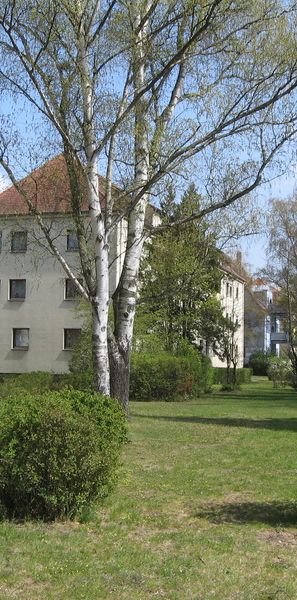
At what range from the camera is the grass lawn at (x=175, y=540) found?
4.80 meters

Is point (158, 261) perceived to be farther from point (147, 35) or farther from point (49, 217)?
point (147, 35)

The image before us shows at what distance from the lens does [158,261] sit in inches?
1019

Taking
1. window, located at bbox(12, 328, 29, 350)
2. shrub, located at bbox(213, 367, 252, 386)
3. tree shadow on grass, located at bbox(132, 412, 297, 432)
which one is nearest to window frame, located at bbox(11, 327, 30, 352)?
window, located at bbox(12, 328, 29, 350)

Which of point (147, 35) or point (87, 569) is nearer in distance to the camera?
point (87, 569)

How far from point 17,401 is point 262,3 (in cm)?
761

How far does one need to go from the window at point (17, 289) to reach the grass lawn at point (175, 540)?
31023mm

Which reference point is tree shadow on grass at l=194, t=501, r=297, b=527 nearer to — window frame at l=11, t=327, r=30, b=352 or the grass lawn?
the grass lawn

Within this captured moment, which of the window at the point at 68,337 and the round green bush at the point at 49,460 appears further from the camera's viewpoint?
the window at the point at 68,337

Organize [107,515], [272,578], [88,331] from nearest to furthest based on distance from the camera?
1. [272,578]
2. [107,515]
3. [88,331]

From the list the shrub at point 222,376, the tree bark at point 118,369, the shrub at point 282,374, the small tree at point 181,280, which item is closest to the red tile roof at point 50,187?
the small tree at point 181,280

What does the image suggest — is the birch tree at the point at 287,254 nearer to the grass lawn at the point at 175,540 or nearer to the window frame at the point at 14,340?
the window frame at the point at 14,340

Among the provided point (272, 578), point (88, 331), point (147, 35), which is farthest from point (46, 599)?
point (88, 331)

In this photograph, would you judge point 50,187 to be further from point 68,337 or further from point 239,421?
point 68,337

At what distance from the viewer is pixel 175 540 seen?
6164 millimetres
